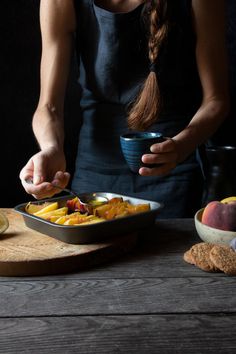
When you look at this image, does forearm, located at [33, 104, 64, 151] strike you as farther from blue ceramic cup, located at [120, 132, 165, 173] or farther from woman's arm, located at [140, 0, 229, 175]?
woman's arm, located at [140, 0, 229, 175]

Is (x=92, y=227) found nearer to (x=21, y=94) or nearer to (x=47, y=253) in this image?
(x=47, y=253)

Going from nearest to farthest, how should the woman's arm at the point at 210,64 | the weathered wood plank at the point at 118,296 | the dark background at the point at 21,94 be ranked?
the weathered wood plank at the point at 118,296 → the woman's arm at the point at 210,64 → the dark background at the point at 21,94

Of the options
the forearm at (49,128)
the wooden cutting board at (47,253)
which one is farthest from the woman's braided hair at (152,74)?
the wooden cutting board at (47,253)

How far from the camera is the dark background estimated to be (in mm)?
2229

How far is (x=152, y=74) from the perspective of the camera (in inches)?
67.9

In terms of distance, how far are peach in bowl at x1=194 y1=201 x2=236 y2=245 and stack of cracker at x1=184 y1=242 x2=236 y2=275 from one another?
23 millimetres

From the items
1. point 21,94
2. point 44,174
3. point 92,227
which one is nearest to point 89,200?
point 44,174

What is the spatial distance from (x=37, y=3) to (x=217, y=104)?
0.94 m

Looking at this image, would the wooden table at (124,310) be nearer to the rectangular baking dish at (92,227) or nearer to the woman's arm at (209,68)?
the rectangular baking dish at (92,227)

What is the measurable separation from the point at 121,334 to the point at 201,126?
95 centimetres

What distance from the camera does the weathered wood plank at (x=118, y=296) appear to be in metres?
0.94

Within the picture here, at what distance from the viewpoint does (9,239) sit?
1254 millimetres

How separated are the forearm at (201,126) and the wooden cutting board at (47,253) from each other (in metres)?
0.44

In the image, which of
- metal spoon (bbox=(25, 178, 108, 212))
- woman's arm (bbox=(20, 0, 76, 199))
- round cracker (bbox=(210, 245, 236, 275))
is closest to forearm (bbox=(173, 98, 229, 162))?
metal spoon (bbox=(25, 178, 108, 212))
